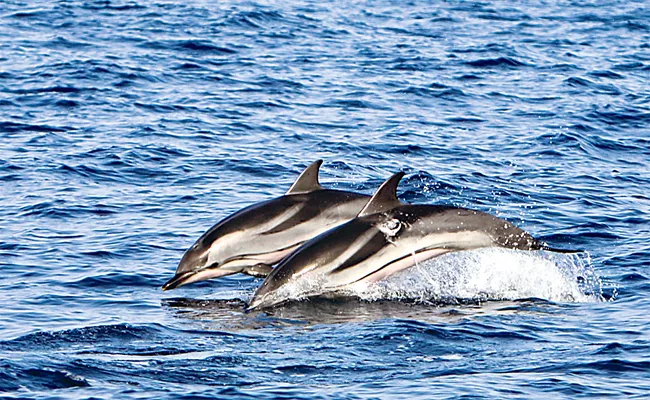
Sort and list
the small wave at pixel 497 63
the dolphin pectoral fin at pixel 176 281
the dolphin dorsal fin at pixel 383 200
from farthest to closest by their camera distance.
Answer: the small wave at pixel 497 63 < the dolphin pectoral fin at pixel 176 281 < the dolphin dorsal fin at pixel 383 200

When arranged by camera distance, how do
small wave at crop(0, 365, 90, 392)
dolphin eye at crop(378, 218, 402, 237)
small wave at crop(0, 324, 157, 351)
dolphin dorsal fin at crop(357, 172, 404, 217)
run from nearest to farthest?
1. small wave at crop(0, 365, 90, 392)
2. small wave at crop(0, 324, 157, 351)
3. dolphin dorsal fin at crop(357, 172, 404, 217)
4. dolphin eye at crop(378, 218, 402, 237)

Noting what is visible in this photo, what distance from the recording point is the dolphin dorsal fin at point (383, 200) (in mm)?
12977

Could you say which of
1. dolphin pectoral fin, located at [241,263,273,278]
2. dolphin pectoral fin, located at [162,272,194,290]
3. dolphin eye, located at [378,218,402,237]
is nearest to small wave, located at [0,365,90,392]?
dolphin pectoral fin, located at [162,272,194,290]

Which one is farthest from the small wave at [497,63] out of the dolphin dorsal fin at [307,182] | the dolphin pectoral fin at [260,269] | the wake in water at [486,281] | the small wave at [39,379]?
the small wave at [39,379]

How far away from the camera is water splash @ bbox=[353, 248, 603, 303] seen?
44.8 ft

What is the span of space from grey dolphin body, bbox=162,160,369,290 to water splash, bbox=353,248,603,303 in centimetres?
96

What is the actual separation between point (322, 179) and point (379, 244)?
6682mm

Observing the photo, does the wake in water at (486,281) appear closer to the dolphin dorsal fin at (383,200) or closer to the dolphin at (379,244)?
the dolphin at (379,244)

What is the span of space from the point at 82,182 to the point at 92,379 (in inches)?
342

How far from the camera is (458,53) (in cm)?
Answer: 3173

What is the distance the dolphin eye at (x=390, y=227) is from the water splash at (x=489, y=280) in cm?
68

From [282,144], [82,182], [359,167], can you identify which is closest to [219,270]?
[82,182]

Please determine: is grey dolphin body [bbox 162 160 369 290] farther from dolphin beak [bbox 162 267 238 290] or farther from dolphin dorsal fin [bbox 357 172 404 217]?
dolphin dorsal fin [bbox 357 172 404 217]

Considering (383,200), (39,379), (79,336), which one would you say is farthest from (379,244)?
(39,379)
